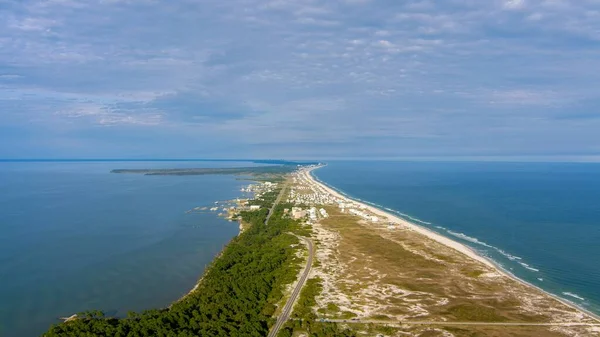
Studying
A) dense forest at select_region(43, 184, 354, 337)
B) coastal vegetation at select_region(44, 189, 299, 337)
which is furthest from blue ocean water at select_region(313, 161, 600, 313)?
coastal vegetation at select_region(44, 189, 299, 337)

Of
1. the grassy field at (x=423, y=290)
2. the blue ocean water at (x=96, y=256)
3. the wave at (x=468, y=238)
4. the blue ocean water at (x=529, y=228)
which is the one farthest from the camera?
the wave at (x=468, y=238)

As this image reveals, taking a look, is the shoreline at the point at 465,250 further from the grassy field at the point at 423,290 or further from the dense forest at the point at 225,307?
the dense forest at the point at 225,307

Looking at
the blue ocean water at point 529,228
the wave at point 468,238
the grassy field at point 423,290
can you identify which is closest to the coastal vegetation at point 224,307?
the grassy field at point 423,290

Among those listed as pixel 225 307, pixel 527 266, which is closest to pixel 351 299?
pixel 225 307

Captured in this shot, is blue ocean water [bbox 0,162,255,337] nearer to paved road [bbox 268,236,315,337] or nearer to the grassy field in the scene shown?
paved road [bbox 268,236,315,337]

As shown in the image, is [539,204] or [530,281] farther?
[539,204]

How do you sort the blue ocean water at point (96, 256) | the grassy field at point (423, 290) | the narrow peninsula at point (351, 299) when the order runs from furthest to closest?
the blue ocean water at point (96, 256) → the grassy field at point (423, 290) → the narrow peninsula at point (351, 299)

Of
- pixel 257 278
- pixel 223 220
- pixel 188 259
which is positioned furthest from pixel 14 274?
pixel 223 220

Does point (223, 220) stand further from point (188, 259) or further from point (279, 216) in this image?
point (188, 259)

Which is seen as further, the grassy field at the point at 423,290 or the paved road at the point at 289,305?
the grassy field at the point at 423,290
